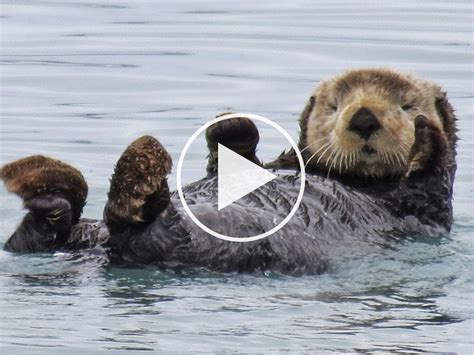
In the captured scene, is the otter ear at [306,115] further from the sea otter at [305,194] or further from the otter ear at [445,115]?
the otter ear at [445,115]

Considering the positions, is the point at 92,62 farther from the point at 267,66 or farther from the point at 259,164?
the point at 259,164

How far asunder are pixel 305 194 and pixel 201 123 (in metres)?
3.25

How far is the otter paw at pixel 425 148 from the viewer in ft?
20.0

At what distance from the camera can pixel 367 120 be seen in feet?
20.3

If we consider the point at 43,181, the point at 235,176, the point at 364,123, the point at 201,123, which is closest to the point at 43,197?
the point at 43,181

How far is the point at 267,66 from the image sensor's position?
10.8 metres

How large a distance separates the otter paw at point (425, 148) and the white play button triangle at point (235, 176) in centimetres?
61

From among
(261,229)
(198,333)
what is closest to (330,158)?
(261,229)

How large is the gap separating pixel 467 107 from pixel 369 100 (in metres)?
3.48

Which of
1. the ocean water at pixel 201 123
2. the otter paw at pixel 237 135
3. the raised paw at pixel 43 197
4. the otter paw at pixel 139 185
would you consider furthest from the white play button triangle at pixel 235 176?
the raised paw at pixel 43 197

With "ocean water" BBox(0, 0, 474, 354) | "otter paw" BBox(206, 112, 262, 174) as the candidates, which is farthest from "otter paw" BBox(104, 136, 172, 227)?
"otter paw" BBox(206, 112, 262, 174)

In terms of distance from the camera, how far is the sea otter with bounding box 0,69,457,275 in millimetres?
5266

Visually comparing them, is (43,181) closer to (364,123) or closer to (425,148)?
(364,123)

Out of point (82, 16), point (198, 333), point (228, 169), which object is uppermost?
point (82, 16)
